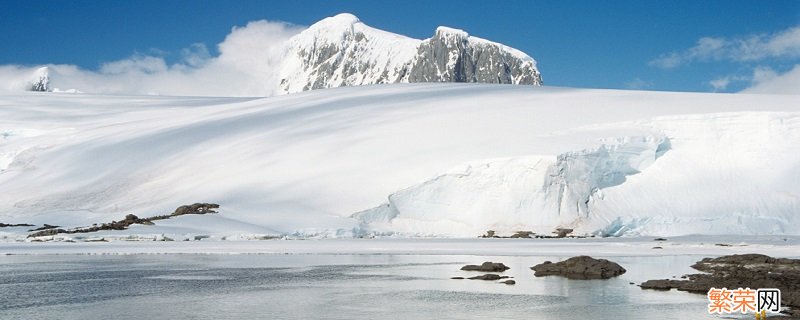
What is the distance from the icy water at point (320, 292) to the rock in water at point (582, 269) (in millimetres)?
414

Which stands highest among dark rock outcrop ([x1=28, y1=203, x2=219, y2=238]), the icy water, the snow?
dark rock outcrop ([x1=28, y1=203, x2=219, y2=238])

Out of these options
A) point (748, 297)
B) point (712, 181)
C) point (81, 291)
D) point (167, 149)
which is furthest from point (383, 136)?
Answer: point (748, 297)

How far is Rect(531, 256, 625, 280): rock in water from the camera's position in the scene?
21.7 m

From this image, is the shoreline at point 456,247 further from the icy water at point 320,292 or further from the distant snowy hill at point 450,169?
the icy water at point 320,292

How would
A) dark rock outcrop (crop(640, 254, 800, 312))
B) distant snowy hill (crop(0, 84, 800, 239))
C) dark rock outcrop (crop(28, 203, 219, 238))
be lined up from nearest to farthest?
dark rock outcrop (crop(640, 254, 800, 312))
dark rock outcrop (crop(28, 203, 219, 238))
distant snowy hill (crop(0, 84, 800, 239))

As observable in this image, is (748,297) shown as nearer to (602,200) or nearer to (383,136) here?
(602,200)

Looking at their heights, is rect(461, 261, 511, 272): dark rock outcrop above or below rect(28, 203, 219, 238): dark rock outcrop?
below

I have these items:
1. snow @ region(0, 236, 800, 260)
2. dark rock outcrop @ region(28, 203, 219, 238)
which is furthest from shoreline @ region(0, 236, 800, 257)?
dark rock outcrop @ region(28, 203, 219, 238)

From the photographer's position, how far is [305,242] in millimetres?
37031

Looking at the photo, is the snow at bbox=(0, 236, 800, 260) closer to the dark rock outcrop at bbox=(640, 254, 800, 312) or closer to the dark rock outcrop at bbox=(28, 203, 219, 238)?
the dark rock outcrop at bbox=(28, 203, 219, 238)

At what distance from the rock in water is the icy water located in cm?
41

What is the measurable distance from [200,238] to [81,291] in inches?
772

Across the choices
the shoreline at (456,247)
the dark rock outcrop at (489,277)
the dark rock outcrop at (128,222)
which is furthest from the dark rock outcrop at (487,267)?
the dark rock outcrop at (128,222)

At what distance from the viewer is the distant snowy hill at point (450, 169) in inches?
1631
